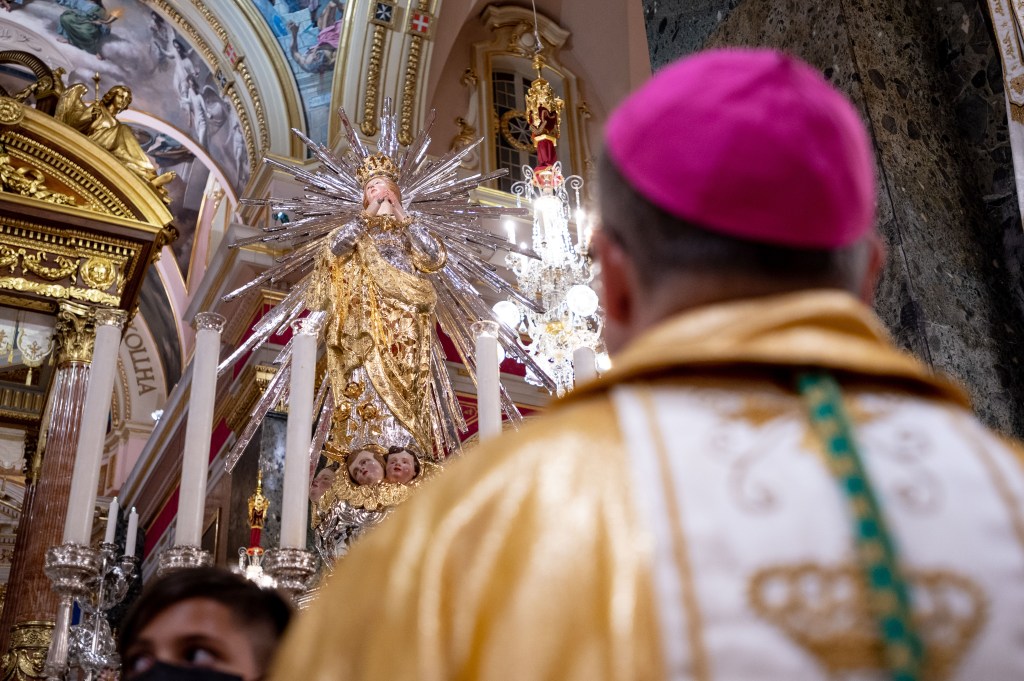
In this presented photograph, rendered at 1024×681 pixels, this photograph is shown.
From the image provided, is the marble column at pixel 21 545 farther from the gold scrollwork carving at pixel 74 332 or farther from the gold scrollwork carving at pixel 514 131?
A: the gold scrollwork carving at pixel 514 131

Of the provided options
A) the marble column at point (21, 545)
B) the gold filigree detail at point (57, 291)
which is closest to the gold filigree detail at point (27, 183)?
the gold filigree detail at point (57, 291)

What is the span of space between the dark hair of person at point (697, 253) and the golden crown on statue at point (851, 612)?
257 mm

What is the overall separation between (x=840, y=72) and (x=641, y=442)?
268 cm

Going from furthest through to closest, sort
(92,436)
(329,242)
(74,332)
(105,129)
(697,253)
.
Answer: (105,129)
(74,332)
(329,242)
(92,436)
(697,253)

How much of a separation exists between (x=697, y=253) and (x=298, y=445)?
1.90 meters

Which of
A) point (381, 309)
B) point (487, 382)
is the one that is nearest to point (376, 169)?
point (381, 309)

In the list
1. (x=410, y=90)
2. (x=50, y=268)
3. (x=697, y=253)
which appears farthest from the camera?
(x=410, y=90)

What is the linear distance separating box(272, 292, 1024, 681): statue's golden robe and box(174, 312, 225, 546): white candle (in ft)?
5.84

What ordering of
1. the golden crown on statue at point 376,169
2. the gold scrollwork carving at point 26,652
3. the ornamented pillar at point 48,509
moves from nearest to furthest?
the golden crown on statue at point 376,169 < the gold scrollwork carving at point 26,652 < the ornamented pillar at point 48,509

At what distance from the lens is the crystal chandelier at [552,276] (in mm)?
6273

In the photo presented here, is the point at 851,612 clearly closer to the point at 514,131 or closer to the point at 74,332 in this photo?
the point at 74,332

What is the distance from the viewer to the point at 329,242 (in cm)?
374

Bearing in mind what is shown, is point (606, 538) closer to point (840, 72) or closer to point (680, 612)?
point (680, 612)

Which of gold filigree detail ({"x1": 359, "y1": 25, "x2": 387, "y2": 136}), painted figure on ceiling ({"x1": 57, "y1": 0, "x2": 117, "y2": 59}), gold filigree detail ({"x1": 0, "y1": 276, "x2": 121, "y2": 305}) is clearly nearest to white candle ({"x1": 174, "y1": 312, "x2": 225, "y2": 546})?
gold filigree detail ({"x1": 0, "y1": 276, "x2": 121, "y2": 305})
